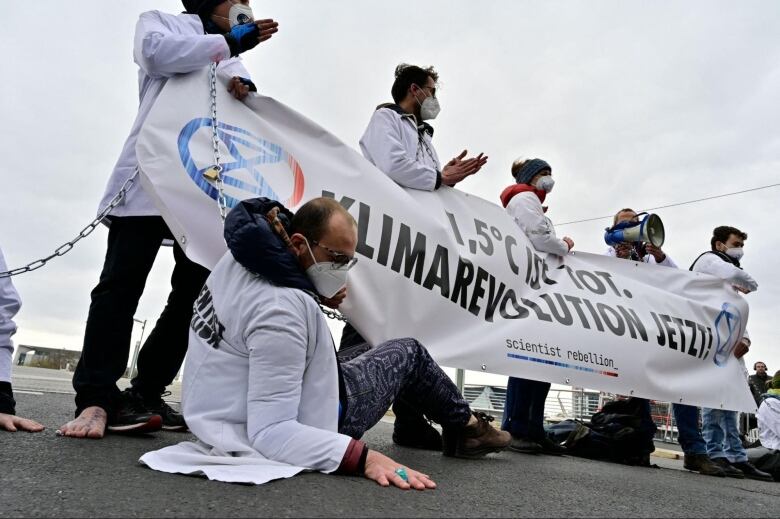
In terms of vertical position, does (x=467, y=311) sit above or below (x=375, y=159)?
below

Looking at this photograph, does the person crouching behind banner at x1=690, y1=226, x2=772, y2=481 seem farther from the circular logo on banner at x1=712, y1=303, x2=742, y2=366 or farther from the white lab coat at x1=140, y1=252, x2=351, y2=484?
the white lab coat at x1=140, y1=252, x2=351, y2=484

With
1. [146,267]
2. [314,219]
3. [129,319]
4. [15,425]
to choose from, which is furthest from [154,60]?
[15,425]

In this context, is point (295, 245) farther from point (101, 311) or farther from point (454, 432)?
point (454, 432)

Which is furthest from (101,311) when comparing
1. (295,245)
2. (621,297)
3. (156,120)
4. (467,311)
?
(621,297)

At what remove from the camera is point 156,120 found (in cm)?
271

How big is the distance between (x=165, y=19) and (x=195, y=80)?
30 cm

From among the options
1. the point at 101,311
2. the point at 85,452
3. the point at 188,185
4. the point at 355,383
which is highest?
the point at 188,185

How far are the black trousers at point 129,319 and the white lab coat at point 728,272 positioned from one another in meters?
3.93

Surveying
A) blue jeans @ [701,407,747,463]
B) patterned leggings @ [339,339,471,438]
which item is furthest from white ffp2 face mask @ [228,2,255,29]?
blue jeans @ [701,407,747,463]

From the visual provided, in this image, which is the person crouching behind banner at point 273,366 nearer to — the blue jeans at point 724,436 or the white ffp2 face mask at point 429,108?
the white ffp2 face mask at point 429,108

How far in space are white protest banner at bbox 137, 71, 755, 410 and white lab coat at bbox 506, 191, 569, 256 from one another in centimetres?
9

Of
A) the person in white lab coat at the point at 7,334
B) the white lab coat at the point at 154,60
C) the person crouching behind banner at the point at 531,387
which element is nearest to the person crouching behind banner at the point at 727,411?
the person crouching behind banner at the point at 531,387

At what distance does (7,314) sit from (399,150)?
2045 mm

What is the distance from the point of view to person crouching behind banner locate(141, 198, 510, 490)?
163 cm
